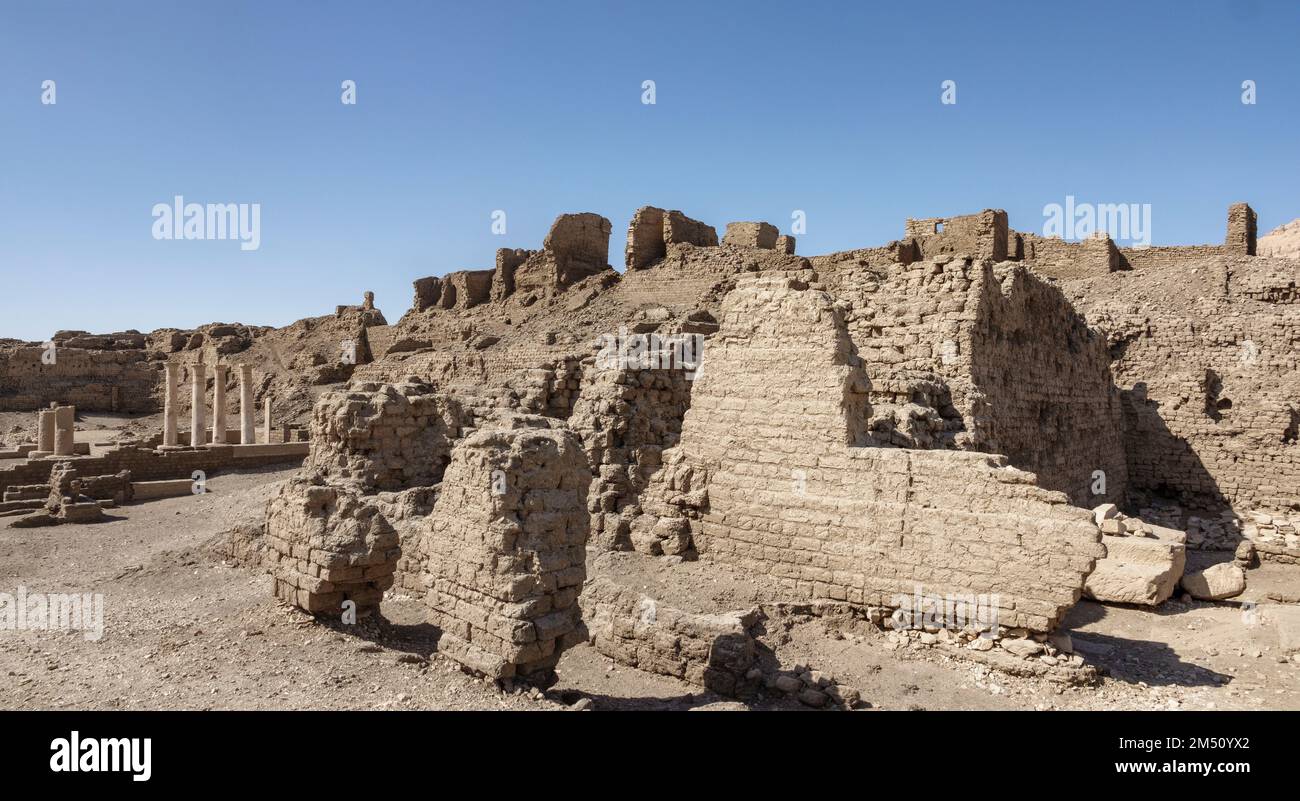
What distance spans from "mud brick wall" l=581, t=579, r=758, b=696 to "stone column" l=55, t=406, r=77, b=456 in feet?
71.1

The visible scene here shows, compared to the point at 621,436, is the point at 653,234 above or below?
above

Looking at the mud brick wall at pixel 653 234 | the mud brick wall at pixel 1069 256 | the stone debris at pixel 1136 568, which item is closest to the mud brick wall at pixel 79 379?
the mud brick wall at pixel 653 234

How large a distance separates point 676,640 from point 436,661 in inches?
86.8

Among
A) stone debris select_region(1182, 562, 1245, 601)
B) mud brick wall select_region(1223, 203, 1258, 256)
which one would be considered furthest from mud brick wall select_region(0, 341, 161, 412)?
mud brick wall select_region(1223, 203, 1258, 256)

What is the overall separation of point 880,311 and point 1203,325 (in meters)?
14.0

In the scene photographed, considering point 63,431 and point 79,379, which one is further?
point 79,379

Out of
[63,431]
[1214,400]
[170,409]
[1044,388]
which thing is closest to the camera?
[1044,388]

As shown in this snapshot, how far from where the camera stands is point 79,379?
4169 cm

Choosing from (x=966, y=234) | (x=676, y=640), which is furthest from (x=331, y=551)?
(x=966, y=234)

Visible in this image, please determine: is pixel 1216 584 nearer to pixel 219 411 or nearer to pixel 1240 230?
pixel 1240 230

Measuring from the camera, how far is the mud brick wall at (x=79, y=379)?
39.8m

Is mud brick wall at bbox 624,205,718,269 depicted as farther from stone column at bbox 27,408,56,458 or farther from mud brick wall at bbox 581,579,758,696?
mud brick wall at bbox 581,579,758,696
